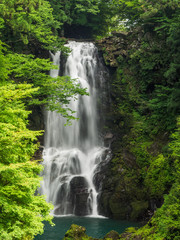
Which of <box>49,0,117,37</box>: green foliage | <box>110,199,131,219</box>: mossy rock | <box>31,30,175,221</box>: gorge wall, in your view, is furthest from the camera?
<box>49,0,117,37</box>: green foliage

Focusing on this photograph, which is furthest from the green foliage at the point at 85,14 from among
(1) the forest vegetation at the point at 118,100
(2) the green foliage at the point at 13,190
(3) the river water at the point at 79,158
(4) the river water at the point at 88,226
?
(2) the green foliage at the point at 13,190

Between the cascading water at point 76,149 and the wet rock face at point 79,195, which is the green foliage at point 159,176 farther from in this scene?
the wet rock face at point 79,195

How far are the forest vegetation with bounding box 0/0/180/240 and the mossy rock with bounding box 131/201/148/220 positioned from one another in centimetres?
72

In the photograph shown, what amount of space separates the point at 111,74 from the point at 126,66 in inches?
69.4

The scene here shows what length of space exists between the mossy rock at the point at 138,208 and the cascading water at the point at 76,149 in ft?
8.43

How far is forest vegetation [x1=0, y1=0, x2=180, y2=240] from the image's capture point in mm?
5586

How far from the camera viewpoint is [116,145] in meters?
19.5

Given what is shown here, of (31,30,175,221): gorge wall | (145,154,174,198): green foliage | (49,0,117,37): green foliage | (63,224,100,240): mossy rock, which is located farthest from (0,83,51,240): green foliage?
(49,0,117,37): green foliage

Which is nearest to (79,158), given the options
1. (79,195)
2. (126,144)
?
(79,195)

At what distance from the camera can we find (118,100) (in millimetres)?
23000

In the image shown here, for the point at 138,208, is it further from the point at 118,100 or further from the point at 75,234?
the point at 118,100

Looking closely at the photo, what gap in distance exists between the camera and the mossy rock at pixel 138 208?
14.5 meters

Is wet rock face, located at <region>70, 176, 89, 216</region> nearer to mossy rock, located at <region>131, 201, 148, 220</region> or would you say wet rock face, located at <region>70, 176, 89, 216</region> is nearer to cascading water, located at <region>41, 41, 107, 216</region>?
cascading water, located at <region>41, 41, 107, 216</region>

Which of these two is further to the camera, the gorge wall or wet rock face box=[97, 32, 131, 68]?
wet rock face box=[97, 32, 131, 68]
